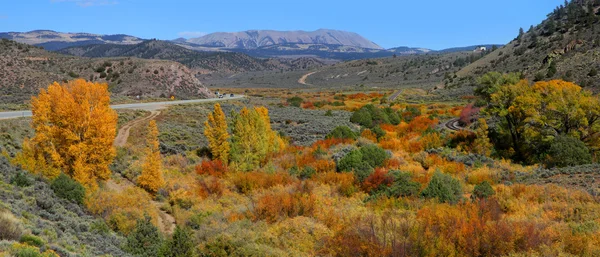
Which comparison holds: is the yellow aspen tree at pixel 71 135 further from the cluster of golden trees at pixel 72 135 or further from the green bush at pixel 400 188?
the green bush at pixel 400 188

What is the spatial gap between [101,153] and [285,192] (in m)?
8.84

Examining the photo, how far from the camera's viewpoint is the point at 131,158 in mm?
24641

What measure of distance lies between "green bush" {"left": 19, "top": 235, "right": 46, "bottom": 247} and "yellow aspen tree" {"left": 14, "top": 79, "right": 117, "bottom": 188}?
796 cm

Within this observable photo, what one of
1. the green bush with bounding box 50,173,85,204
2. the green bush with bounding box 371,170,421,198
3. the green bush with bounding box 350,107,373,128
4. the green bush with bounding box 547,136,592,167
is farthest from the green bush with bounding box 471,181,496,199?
the green bush with bounding box 350,107,373,128

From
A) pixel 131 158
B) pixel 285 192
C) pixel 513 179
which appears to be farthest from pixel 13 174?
pixel 513 179

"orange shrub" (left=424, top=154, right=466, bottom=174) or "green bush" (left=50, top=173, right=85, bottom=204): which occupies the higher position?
"green bush" (left=50, top=173, right=85, bottom=204)

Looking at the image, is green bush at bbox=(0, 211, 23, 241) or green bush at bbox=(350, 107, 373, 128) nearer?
green bush at bbox=(0, 211, 23, 241)

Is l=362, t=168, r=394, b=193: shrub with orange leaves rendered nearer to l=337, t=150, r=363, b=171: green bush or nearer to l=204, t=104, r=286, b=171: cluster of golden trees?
l=337, t=150, r=363, b=171: green bush

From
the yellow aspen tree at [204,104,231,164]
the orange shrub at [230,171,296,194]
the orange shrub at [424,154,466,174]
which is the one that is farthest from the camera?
the yellow aspen tree at [204,104,231,164]

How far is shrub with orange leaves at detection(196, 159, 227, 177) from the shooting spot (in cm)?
2338

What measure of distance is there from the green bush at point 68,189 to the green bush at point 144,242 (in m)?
4.38

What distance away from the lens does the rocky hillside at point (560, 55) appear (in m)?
61.3

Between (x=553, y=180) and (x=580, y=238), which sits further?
(x=553, y=180)

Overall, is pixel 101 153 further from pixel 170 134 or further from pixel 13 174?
pixel 170 134
